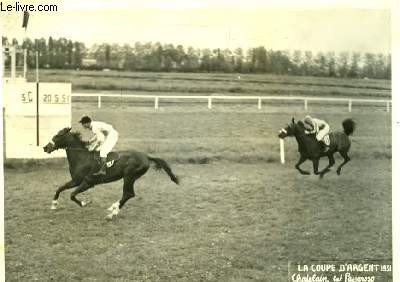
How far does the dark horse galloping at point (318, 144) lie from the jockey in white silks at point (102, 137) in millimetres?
613

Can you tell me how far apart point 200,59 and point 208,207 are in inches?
19.3

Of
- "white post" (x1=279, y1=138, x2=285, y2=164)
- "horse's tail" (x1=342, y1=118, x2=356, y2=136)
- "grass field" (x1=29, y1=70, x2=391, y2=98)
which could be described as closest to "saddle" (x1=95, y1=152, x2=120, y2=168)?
"grass field" (x1=29, y1=70, x2=391, y2=98)

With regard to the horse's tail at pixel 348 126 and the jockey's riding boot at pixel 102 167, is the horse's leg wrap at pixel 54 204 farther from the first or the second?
the horse's tail at pixel 348 126

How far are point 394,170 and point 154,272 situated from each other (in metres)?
0.88

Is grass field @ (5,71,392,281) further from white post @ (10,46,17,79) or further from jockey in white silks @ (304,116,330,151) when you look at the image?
white post @ (10,46,17,79)

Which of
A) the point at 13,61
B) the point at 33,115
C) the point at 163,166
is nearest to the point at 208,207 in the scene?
the point at 163,166

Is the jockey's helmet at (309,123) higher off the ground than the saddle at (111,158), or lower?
higher

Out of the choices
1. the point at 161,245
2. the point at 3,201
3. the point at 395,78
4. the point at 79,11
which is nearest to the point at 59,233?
the point at 3,201

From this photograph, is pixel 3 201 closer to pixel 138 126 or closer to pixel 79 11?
pixel 138 126

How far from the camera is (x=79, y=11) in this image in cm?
168

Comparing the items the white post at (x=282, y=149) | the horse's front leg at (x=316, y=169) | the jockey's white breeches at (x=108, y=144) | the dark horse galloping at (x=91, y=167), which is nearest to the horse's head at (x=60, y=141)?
the dark horse galloping at (x=91, y=167)

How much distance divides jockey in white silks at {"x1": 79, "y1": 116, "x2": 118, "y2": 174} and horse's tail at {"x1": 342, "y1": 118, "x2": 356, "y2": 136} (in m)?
0.78

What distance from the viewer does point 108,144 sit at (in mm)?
1704

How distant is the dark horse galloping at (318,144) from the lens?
178 centimetres
